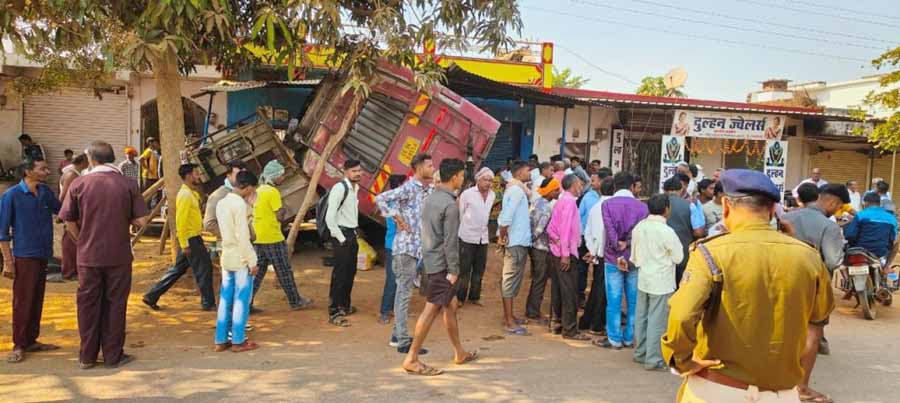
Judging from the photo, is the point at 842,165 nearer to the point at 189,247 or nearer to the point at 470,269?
the point at 470,269

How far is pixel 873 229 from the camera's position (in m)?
7.66

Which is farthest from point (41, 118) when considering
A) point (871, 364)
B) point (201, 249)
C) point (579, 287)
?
point (871, 364)

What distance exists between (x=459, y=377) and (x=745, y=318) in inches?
119

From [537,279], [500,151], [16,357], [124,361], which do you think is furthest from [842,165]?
[16,357]

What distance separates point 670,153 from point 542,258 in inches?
337

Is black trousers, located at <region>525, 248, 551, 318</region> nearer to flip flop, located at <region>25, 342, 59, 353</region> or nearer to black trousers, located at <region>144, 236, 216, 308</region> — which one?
black trousers, located at <region>144, 236, 216, 308</region>

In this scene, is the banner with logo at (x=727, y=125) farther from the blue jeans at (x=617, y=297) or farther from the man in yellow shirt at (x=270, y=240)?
the man in yellow shirt at (x=270, y=240)

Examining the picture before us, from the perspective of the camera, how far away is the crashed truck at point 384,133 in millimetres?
8773

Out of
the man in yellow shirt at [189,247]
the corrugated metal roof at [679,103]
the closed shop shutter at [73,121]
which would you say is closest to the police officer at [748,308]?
the man in yellow shirt at [189,247]

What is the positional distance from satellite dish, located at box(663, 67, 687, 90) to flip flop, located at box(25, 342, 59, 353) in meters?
15.9

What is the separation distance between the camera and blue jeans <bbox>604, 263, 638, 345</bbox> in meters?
5.96

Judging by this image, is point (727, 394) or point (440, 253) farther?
point (440, 253)

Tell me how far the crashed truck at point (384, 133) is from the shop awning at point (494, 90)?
1.33 meters

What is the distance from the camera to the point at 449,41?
6793 millimetres
